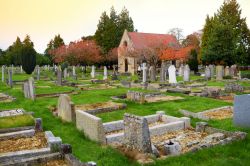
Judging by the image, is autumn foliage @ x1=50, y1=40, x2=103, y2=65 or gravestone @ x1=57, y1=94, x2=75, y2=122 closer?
gravestone @ x1=57, y1=94, x2=75, y2=122

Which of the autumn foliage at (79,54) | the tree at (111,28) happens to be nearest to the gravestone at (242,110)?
the autumn foliage at (79,54)

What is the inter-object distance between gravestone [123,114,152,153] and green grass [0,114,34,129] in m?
4.62

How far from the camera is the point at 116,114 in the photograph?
1317 cm

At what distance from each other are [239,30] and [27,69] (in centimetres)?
3870

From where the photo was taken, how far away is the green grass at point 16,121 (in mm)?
10784

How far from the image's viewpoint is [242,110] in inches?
391

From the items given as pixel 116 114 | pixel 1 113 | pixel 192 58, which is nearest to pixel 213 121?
pixel 116 114

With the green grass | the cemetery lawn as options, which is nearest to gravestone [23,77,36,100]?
the cemetery lawn

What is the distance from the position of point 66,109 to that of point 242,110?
661 cm

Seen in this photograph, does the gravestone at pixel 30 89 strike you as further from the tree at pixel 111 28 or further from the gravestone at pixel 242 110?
the tree at pixel 111 28

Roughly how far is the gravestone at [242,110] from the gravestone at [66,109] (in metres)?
6.00

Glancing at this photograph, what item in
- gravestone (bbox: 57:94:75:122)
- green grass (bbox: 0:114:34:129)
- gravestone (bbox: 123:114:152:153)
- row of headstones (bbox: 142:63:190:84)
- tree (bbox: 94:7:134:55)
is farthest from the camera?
tree (bbox: 94:7:134:55)

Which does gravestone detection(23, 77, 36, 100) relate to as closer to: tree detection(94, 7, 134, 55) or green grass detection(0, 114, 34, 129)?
green grass detection(0, 114, 34, 129)

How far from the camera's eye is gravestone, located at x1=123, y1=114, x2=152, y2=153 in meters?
7.48
